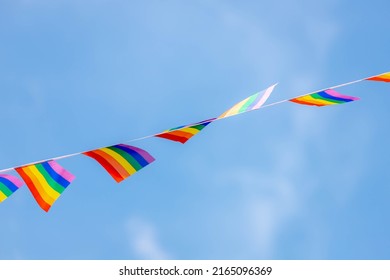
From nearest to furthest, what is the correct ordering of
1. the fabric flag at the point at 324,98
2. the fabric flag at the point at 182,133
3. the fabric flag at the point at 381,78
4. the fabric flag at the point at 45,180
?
the fabric flag at the point at 45,180 → the fabric flag at the point at 182,133 → the fabric flag at the point at 324,98 → the fabric flag at the point at 381,78

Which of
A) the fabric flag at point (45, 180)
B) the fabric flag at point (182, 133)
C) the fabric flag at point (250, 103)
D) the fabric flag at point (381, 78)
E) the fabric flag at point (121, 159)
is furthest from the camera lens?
the fabric flag at point (381, 78)

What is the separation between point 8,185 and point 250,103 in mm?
2905

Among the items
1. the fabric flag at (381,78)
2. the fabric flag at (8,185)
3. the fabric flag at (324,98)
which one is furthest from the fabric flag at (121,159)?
the fabric flag at (381,78)

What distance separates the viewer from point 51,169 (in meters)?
4.82

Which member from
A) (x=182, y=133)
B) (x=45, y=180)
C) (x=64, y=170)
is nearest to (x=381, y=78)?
(x=182, y=133)

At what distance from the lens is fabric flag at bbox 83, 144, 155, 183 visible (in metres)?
4.81

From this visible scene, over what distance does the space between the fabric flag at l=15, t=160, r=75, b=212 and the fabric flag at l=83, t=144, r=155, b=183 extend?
34 centimetres

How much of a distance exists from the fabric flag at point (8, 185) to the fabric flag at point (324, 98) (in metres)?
3.19

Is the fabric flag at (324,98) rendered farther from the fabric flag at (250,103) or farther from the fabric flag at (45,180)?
the fabric flag at (45,180)

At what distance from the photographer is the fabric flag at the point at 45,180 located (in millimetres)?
4680

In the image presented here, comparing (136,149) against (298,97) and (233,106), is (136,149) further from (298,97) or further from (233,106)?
(298,97)

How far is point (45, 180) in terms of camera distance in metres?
4.75
